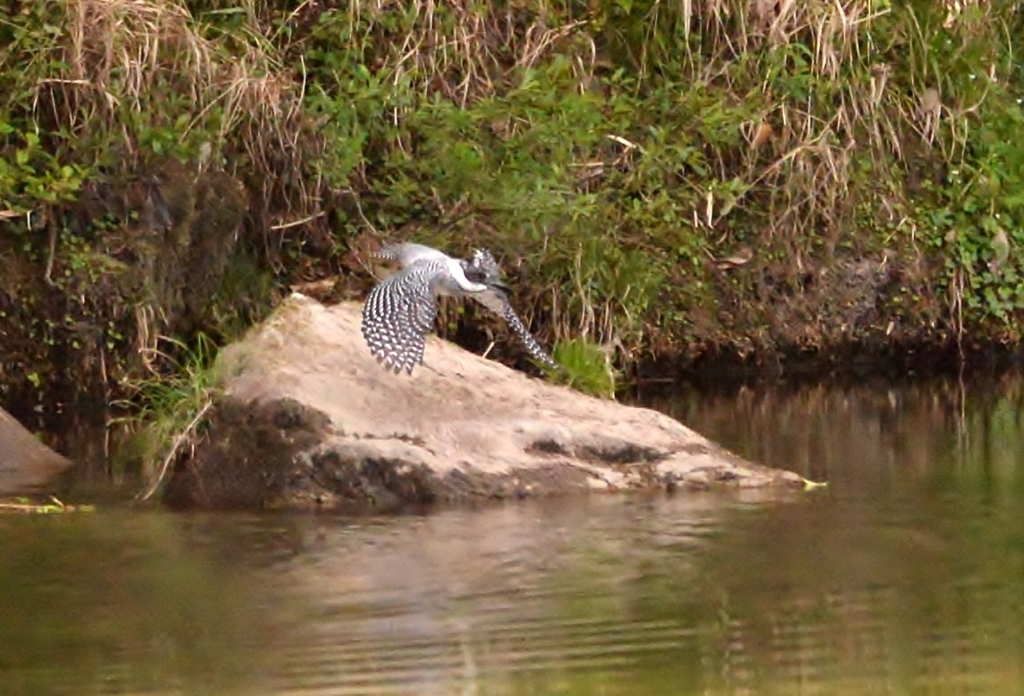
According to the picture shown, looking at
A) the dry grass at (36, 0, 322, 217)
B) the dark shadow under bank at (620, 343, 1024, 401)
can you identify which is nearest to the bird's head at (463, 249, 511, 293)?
the dry grass at (36, 0, 322, 217)

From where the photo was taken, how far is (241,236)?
443 inches

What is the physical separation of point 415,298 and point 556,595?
2.32 m

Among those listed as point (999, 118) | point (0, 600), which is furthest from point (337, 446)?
point (999, 118)

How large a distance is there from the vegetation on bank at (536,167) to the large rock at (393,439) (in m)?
2.36

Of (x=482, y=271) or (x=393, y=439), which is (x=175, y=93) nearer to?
(x=482, y=271)

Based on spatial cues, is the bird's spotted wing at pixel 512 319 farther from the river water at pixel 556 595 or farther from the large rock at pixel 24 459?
the large rock at pixel 24 459

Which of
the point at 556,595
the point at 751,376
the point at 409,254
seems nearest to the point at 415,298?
the point at 409,254

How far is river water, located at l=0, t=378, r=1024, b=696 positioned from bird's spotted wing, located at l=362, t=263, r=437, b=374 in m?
0.63

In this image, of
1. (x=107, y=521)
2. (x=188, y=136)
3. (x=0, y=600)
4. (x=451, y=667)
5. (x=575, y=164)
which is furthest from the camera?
(x=575, y=164)

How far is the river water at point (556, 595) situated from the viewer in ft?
17.6

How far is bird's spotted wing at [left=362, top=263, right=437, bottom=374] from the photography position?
8.17m

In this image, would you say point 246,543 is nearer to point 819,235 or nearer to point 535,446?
point 535,446

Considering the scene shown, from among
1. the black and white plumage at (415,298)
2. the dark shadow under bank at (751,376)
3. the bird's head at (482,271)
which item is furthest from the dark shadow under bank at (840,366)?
the bird's head at (482,271)

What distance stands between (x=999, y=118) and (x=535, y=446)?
17.9 feet
